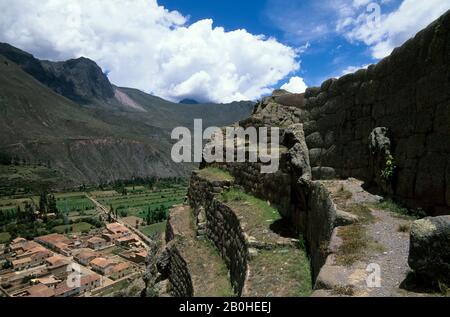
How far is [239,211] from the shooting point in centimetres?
1091

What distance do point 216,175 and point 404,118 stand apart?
948 cm

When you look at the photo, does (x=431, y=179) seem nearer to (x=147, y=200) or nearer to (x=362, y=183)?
(x=362, y=183)

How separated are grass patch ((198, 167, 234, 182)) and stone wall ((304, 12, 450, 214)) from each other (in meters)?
5.04

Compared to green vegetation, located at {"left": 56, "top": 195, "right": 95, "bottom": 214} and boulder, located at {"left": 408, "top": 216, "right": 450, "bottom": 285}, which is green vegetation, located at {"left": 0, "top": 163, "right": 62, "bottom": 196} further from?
boulder, located at {"left": 408, "top": 216, "right": 450, "bottom": 285}

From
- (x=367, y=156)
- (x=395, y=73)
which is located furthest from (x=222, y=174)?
(x=395, y=73)

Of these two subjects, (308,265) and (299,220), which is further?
(299,220)

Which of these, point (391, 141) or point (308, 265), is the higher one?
point (391, 141)

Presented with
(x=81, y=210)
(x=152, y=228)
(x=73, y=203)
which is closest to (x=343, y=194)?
(x=152, y=228)

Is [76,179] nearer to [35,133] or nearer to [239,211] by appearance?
[35,133]

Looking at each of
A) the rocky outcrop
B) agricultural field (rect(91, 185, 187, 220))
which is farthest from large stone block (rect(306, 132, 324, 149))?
agricultural field (rect(91, 185, 187, 220))

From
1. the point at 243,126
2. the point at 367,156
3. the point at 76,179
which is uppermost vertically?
the point at 243,126
